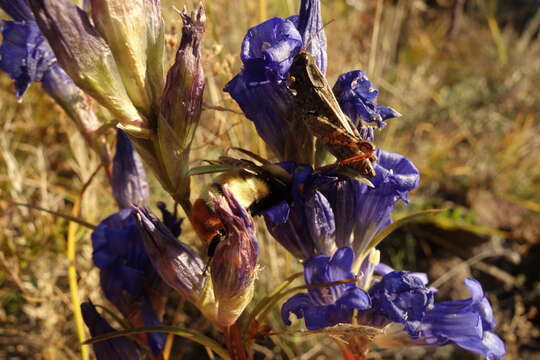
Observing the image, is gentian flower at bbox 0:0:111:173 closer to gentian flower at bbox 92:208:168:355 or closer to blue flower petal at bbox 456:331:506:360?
gentian flower at bbox 92:208:168:355

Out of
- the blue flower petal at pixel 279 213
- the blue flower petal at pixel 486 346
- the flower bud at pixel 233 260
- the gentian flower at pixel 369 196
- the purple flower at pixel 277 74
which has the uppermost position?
the purple flower at pixel 277 74

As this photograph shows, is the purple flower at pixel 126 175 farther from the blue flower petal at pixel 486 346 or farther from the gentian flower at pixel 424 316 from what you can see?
the blue flower petal at pixel 486 346

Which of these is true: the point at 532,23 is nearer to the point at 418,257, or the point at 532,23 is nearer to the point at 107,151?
the point at 418,257

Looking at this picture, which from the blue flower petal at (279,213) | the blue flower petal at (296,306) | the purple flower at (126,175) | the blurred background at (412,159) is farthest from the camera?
the blurred background at (412,159)

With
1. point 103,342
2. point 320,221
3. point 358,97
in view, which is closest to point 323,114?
point 358,97

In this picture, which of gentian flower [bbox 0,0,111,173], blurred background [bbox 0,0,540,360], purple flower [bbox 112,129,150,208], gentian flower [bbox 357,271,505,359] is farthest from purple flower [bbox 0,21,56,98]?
gentian flower [bbox 357,271,505,359]

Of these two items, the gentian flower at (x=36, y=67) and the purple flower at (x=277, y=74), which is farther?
the gentian flower at (x=36, y=67)

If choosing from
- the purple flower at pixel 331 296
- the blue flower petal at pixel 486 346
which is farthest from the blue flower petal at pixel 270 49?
the blue flower petal at pixel 486 346
